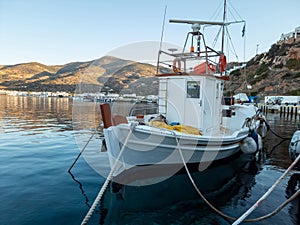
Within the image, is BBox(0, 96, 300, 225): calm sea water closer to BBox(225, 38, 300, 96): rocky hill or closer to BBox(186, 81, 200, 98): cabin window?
BBox(186, 81, 200, 98): cabin window

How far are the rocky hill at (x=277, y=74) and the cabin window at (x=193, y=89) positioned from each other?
45222 millimetres

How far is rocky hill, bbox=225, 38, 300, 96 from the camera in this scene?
5894 cm

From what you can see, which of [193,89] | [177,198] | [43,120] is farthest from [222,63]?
[43,120]

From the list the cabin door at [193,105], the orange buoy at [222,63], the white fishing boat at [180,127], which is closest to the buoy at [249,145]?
the white fishing boat at [180,127]

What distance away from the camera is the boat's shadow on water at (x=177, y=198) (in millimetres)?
5012

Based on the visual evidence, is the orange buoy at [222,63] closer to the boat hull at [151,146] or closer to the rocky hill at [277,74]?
the boat hull at [151,146]

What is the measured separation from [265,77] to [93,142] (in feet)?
230

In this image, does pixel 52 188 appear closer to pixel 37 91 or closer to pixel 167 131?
pixel 167 131

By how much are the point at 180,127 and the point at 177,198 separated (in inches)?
86.8

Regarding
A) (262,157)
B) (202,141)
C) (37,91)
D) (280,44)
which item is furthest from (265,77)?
(37,91)

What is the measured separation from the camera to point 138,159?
656 cm

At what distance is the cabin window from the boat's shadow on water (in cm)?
280

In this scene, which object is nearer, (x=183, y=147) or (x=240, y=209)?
(x=240, y=209)

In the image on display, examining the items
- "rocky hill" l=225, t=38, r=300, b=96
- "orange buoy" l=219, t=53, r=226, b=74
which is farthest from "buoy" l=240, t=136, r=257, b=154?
"rocky hill" l=225, t=38, r=300, b=96
